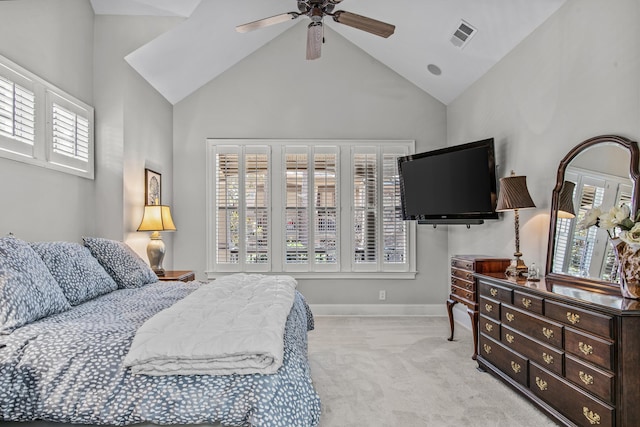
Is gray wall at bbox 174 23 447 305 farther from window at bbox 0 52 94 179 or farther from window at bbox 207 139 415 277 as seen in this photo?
window at bbox 0 52 94 179

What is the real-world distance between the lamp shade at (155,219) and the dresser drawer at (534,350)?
3308mm

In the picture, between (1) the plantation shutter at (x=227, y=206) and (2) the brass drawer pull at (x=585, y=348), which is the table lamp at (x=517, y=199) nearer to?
(2) the brass drawer pull at (x=585, y=348)

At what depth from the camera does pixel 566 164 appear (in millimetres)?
2854

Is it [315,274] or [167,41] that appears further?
[315,274]

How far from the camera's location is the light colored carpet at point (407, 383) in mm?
2424

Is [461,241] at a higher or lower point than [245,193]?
lower

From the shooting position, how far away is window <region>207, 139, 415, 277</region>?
510 cm

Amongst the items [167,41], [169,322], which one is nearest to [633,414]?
[169,322]

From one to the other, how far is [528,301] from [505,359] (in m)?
0.57

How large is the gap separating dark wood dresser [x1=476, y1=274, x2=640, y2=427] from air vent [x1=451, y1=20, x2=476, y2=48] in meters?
2.29

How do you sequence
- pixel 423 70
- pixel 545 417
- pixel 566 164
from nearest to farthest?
1. pixel 545 417
2. pixel 566 164
3. pixel 423 70

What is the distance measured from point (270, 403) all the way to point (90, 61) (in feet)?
12.3

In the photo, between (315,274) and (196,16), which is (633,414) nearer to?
(315,274)

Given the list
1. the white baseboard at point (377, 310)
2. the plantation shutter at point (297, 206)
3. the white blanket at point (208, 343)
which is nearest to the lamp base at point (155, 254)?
the plantation shutter at point (297, 206)
